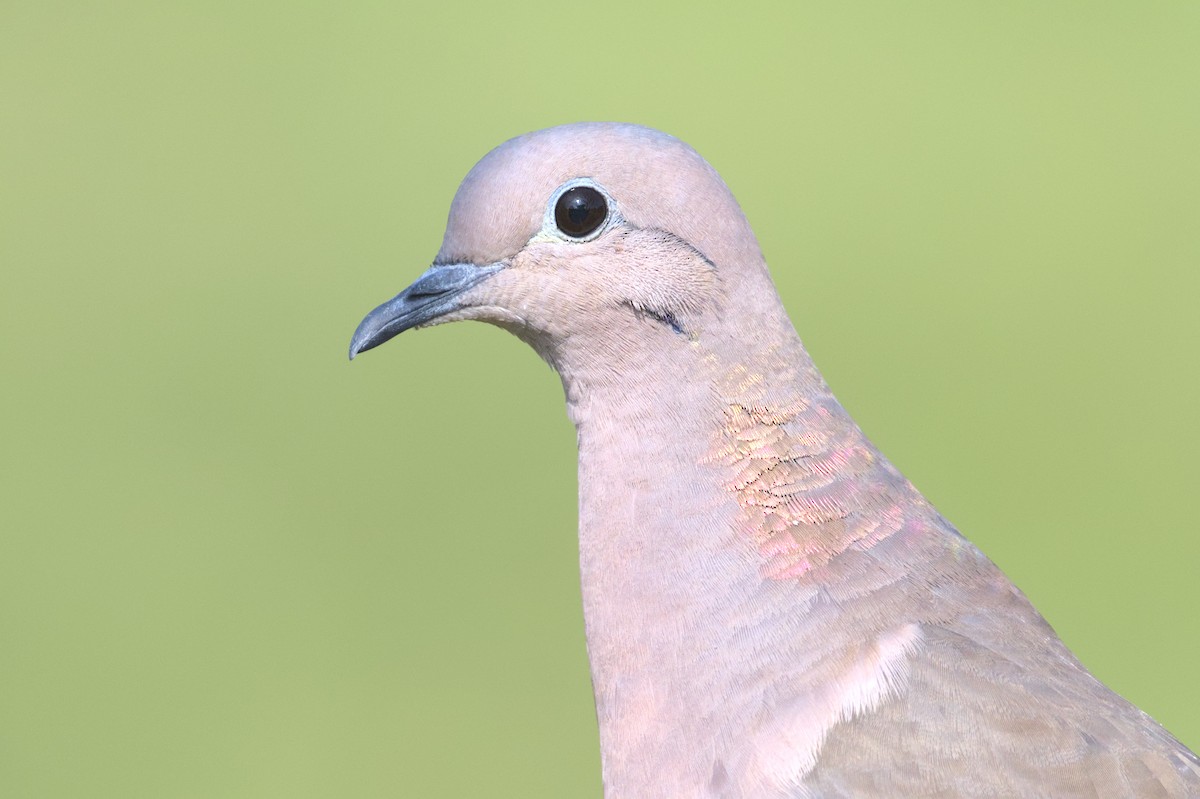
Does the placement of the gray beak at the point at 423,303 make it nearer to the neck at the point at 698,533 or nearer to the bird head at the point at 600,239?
the bird head at the point at 600,239

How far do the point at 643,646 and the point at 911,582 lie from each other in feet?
1.10

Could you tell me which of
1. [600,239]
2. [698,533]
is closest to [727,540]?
[698,533]

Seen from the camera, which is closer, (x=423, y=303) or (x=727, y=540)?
(x=727, y=540)

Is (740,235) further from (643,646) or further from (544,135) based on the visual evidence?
(643,646)

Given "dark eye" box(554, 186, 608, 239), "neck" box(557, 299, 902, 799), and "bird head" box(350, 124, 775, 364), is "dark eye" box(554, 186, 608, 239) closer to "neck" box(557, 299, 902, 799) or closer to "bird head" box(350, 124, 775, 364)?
"bird head" box(350, 124, 775, 364)

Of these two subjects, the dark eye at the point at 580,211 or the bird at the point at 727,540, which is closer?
the bird at the point at 727,540

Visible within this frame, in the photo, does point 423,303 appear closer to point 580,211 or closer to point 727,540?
point 580,211

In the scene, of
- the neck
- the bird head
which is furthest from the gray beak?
the neck

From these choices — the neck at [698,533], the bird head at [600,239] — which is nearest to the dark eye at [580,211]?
the bird head at [600,239]

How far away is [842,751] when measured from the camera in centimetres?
160

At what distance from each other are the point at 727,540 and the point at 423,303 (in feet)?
1.61

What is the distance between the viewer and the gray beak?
179cm

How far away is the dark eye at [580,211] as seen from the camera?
1735mm

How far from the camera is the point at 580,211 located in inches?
68.6
